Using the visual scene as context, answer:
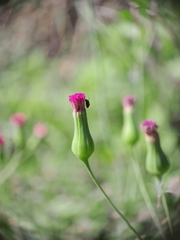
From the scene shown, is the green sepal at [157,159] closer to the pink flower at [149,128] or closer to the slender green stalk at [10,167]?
the pink flower at [149,128]

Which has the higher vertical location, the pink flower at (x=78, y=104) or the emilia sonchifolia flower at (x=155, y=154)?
the pink flower at (x=78, y=104)

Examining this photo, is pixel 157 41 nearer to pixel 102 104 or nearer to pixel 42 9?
pixel 102 104

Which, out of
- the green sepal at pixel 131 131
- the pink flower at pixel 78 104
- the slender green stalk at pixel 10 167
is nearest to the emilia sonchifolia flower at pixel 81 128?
the pink flower at pixel 78 104

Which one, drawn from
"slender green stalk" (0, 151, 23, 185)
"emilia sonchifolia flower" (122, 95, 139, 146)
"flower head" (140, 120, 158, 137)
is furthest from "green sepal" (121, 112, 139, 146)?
"slender green stalk" (0, 151, 23, 185)

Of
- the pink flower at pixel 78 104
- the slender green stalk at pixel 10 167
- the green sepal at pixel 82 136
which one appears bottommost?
the green sepal at pixel 82 136

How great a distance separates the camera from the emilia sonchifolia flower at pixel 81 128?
0.36 meters

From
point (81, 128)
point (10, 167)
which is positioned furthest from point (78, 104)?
point (10, 167)

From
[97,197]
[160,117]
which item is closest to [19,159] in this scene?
[97,197]

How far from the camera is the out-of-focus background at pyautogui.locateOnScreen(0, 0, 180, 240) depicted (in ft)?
1.87

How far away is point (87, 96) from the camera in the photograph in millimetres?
770

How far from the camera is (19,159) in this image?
0.69m

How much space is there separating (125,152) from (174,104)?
137 millimetres

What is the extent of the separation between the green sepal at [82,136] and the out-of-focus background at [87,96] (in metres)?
0.16

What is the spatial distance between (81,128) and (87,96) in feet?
1.33
